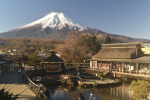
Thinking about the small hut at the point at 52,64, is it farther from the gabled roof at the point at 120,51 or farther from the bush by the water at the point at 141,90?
the bush by the water at the point at 141,90

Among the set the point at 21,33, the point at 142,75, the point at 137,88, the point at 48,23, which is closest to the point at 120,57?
the point at 142,75

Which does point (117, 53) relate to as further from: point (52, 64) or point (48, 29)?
point (48, 29)

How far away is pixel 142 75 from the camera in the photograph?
20359 millimetres

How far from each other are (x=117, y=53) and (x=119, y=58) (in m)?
1.84

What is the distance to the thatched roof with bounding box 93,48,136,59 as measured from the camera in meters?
26.6

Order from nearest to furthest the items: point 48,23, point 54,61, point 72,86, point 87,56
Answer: point 72,86 → point 54,61 → point 87,56 → point 48,23

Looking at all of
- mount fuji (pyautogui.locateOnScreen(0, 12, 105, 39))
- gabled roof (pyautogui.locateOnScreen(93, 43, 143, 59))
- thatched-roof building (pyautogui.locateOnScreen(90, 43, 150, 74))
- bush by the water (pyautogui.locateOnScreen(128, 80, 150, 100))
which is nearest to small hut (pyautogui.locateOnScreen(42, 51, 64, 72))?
thatched-roof building (pyautogui.locateOnScreen(90, 43, 150, 74))

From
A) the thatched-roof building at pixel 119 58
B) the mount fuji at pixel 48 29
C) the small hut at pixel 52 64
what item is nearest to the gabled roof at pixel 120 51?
the thatched-roof building at pixel 119 58

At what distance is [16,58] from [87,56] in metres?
18.4

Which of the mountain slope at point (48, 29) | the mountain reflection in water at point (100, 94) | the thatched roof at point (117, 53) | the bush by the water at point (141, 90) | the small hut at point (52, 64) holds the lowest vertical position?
the mountain reflection in water at point (100, 94)

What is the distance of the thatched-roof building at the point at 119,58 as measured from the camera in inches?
959

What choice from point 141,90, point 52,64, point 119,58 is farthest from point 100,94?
point 52,64

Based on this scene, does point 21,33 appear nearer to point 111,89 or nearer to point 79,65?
point 79,65

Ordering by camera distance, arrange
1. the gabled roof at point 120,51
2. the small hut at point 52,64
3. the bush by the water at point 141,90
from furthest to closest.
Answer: the small hut at point 52,64 < the gabled roof at point 120,51 < the bush by the water at point 141,90
